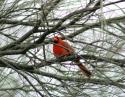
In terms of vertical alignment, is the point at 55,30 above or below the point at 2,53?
above

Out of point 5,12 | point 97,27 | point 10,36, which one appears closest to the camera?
point 97,27

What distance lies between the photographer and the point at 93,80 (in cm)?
448

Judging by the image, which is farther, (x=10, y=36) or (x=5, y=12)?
(x=10, y=36)

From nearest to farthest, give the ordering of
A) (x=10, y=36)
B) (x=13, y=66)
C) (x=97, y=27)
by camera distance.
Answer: (x=97, y=27) → (x=13, y=66) → (x=10, y=36)

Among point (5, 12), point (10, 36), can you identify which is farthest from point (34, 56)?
point (10, 36)

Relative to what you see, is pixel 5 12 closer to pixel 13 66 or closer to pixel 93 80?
pixel 13 66

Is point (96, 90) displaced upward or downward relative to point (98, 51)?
downward

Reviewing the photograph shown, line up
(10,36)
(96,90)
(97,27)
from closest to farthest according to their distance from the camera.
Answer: (97,27) < (96,90) < (10,36)

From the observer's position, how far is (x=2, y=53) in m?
5.11

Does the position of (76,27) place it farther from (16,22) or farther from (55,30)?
(16,22)

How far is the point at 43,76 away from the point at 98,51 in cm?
120

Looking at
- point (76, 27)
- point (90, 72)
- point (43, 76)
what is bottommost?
point (43, 76)

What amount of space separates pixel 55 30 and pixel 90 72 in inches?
23.2

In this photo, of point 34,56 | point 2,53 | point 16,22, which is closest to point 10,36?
point 16,22
